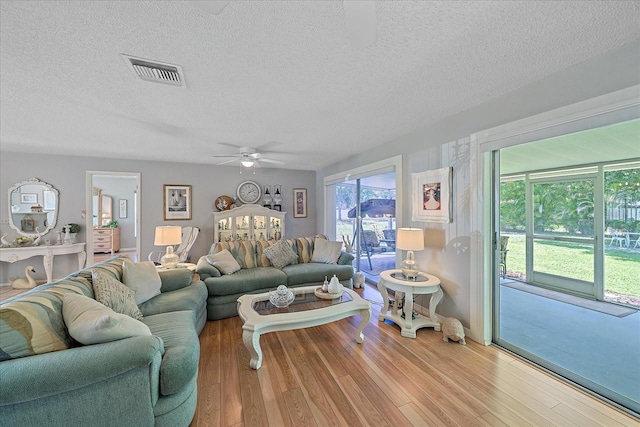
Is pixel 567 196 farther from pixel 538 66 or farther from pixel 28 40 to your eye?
→ pixel 28 40

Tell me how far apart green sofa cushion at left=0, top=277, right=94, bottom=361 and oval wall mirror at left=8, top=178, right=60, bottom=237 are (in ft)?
14.3

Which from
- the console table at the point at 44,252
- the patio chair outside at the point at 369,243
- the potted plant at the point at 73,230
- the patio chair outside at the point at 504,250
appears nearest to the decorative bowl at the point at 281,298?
the patio chair outside at the point at 369,243

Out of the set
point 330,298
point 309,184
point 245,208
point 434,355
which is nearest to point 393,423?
point 434,355

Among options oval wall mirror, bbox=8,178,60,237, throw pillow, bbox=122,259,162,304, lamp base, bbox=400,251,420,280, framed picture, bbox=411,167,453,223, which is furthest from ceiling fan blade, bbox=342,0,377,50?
oval wall mirror, bbox=8,178,60,237

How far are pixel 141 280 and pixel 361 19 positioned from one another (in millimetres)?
2755

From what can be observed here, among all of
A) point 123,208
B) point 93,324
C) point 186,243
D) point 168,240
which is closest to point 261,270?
point 168,240

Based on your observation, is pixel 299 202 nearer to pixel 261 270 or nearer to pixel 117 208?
pixel 261 270

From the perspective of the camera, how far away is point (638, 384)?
185cm


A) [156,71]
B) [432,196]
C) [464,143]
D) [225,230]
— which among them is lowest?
[225,230]

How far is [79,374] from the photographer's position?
1.20m

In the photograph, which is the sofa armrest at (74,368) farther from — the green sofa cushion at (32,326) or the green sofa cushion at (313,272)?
the green sofa cushion at (313,272)

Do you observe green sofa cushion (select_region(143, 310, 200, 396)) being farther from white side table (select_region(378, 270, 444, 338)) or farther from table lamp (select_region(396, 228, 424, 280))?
table lamp (select_region(396, 228, 424, 280))

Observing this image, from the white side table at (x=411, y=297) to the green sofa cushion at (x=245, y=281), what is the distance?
146 centimetres

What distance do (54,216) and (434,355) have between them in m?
6.44
